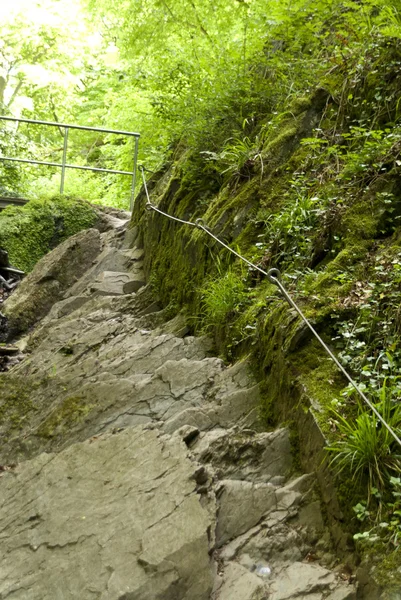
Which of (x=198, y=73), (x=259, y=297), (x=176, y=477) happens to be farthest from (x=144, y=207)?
(x=176, y=477)

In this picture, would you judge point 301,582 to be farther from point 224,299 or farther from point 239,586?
point 224,299

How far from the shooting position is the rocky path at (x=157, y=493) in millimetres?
2666

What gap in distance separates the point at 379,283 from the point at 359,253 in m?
0.55

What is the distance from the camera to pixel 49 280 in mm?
9562

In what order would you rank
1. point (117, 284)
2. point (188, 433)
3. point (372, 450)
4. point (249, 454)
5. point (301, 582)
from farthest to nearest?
1. point (117, 284)
2. point (188, 433)
3. point (249, 454)
4. point (372, 450)
5. point (301, 582)

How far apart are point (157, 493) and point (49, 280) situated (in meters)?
6.95

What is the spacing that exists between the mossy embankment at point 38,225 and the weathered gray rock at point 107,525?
8103 mm

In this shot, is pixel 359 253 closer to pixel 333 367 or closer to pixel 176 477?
pixel 333 367

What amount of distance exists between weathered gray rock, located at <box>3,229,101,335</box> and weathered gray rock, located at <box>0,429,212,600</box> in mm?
5686

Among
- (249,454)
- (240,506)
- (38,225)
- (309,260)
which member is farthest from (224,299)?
(38,225)

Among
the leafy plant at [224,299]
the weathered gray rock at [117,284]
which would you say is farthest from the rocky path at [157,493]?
the weathered gray rock at [117,284]

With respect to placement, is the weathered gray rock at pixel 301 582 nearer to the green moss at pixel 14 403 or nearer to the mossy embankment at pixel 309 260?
the mossy embankment at pixel 309 260

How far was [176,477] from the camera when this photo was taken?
315 centimetres

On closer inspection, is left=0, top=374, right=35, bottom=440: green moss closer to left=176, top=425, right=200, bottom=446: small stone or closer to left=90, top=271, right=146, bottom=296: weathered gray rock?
left=176, top=425, right=200, bottom=446: small stone
